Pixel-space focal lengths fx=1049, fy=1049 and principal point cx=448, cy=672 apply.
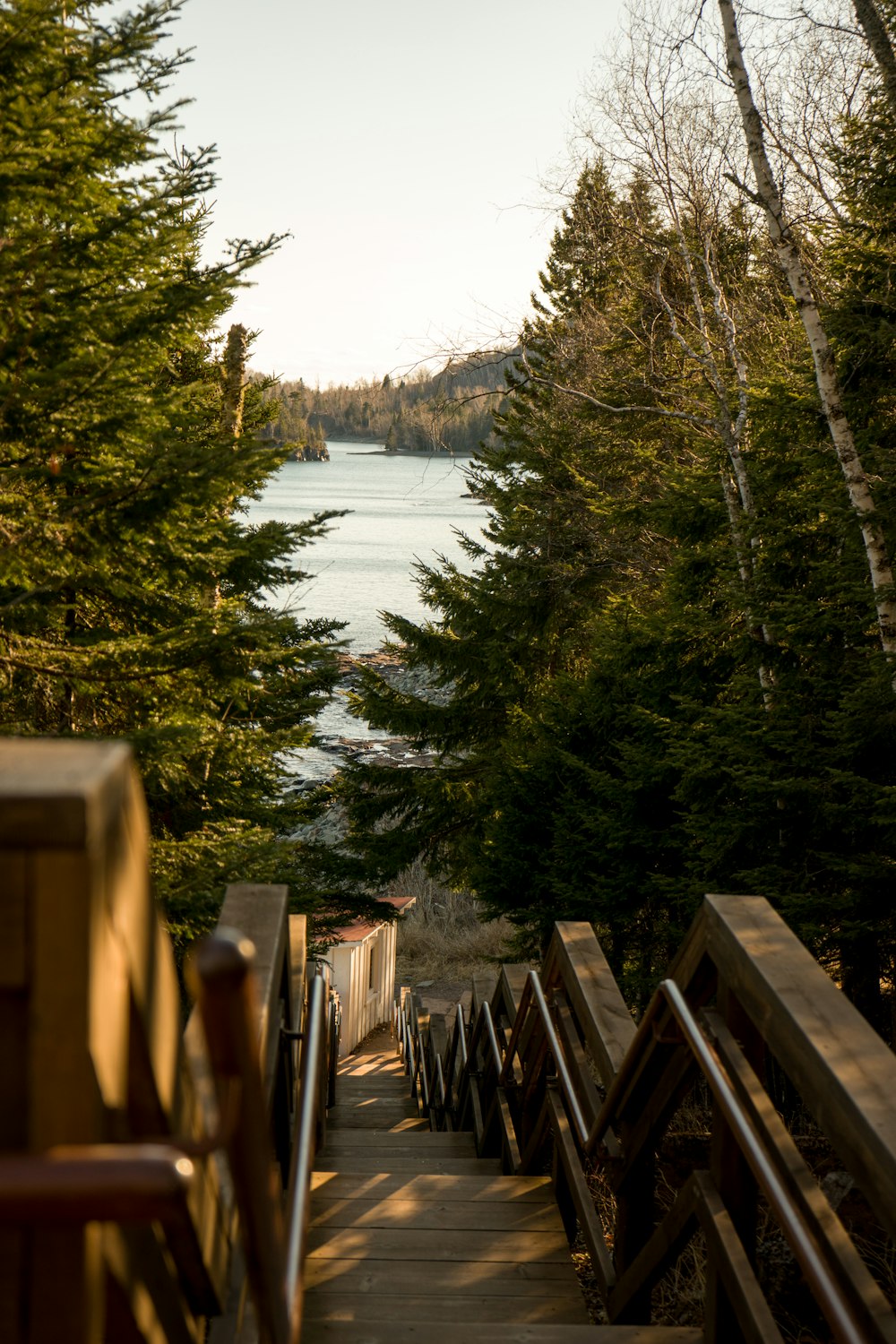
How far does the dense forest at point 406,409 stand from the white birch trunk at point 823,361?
3.77 m

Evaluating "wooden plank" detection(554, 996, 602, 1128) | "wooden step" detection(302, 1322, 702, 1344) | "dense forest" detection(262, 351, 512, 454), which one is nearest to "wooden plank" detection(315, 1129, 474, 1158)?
"wooden plank" detection(554, 996, 602, 1128)

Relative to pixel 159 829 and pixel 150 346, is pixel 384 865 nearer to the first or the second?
pixel 159 829

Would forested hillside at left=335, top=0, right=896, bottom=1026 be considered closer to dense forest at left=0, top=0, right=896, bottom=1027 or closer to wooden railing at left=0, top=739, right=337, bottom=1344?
dense forest at left=0, top=0, right=896, bottom=1027

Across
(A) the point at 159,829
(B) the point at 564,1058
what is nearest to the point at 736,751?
(A) the point at 159,829

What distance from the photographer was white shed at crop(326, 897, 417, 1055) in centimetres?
1675

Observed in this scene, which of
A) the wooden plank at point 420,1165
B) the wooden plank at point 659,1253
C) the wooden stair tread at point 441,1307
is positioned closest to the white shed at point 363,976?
the wooden plank at point 420,1165

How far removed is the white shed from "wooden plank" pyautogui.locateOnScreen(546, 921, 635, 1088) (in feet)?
34.4

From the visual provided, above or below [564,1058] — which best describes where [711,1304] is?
above

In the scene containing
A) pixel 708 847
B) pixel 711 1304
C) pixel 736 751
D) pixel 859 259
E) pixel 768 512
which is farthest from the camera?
pixel 768 512

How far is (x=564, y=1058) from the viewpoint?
12.2 ft

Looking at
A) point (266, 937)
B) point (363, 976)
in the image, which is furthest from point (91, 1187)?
point (363, 976)

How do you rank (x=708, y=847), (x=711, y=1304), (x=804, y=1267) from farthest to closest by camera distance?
(x=708, y=847)
(x=711, y=1304)
(x=804, y=1267)

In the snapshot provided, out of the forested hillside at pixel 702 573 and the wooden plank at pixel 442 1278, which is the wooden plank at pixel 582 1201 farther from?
the forested hillside at pixel 702 573

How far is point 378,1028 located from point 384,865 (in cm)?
481
